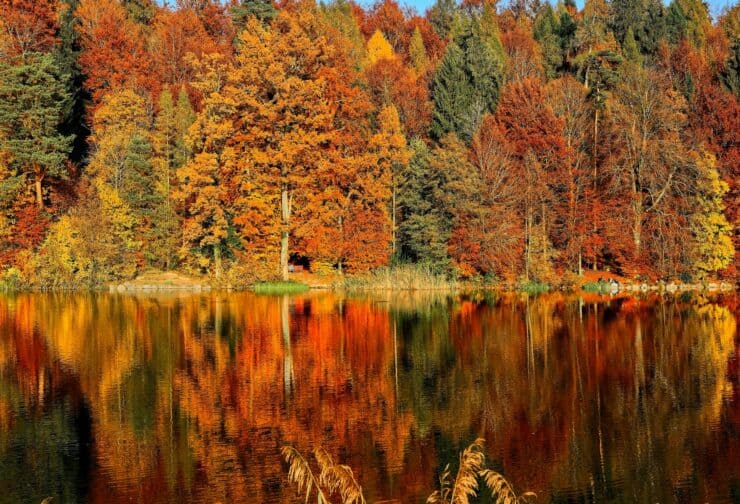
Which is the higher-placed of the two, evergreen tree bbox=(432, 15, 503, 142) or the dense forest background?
evergreen tree bbox=(432, 15, 503, 142)

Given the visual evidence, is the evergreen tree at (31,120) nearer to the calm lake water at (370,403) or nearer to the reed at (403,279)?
the reed at (403,279)

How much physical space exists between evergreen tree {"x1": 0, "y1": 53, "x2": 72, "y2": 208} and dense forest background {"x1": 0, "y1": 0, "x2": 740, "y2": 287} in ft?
0.43

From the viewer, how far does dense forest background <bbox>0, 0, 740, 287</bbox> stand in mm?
50500

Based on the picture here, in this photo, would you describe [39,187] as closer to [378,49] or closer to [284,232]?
[284,232]

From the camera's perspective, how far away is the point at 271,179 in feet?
164

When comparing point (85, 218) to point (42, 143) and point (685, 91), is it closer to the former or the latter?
point (42, 143)

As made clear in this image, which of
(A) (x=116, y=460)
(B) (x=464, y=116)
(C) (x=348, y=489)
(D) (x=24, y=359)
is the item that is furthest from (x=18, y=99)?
(C) (x=348, y=489)

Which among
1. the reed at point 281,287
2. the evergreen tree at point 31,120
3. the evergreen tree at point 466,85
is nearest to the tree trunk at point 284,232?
the reed at point 281,287

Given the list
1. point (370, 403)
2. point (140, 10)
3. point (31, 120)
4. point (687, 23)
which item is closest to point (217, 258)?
point (31, 120)

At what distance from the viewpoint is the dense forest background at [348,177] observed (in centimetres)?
5050

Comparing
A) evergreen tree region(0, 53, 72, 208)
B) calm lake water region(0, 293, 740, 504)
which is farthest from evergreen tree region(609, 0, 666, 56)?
calm lake water region(0, 293, 740, 504)

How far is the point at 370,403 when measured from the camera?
1931cm

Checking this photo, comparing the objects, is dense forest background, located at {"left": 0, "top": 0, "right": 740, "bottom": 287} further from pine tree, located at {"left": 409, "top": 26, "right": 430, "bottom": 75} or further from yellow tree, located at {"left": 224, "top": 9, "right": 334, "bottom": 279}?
pine tree, located at {"left": 409, "top": 26, "right": 430, "bottom": 75}

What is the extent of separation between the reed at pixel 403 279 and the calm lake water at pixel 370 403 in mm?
13817
